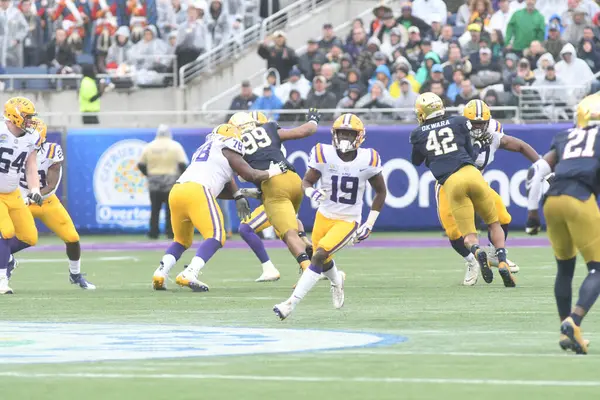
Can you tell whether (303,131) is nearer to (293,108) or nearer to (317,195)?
(317,195)

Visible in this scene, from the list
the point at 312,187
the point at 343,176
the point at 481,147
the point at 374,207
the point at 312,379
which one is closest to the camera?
the point at 312,379

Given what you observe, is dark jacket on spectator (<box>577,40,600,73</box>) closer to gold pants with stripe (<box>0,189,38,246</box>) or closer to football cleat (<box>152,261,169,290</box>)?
football cleat (<box>152,261,169,290</box>)

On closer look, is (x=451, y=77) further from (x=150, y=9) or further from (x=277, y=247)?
(x=150, y=9)

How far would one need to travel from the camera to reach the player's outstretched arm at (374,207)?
12.0m

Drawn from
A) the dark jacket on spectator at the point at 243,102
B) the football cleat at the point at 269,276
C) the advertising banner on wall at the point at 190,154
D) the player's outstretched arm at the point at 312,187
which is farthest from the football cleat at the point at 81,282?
the dark jacket on spectator at the point at 243,102

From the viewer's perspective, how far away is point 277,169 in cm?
1359

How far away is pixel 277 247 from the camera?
69.9 feet

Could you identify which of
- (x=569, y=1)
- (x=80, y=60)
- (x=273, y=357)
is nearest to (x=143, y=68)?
(x=80, y=60)

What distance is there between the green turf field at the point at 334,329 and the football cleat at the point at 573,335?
0.07 m

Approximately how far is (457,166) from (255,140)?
208cm

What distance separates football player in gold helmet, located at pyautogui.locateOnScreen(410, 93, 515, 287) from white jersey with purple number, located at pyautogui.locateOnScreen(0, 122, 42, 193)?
12.3ft

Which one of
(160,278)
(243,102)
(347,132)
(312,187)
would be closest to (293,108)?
(243,102)

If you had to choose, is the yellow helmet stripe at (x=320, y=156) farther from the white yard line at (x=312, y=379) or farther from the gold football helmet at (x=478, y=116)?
the white yard line at (x=312, y=379)

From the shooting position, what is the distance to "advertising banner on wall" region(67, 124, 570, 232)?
2345 cm
